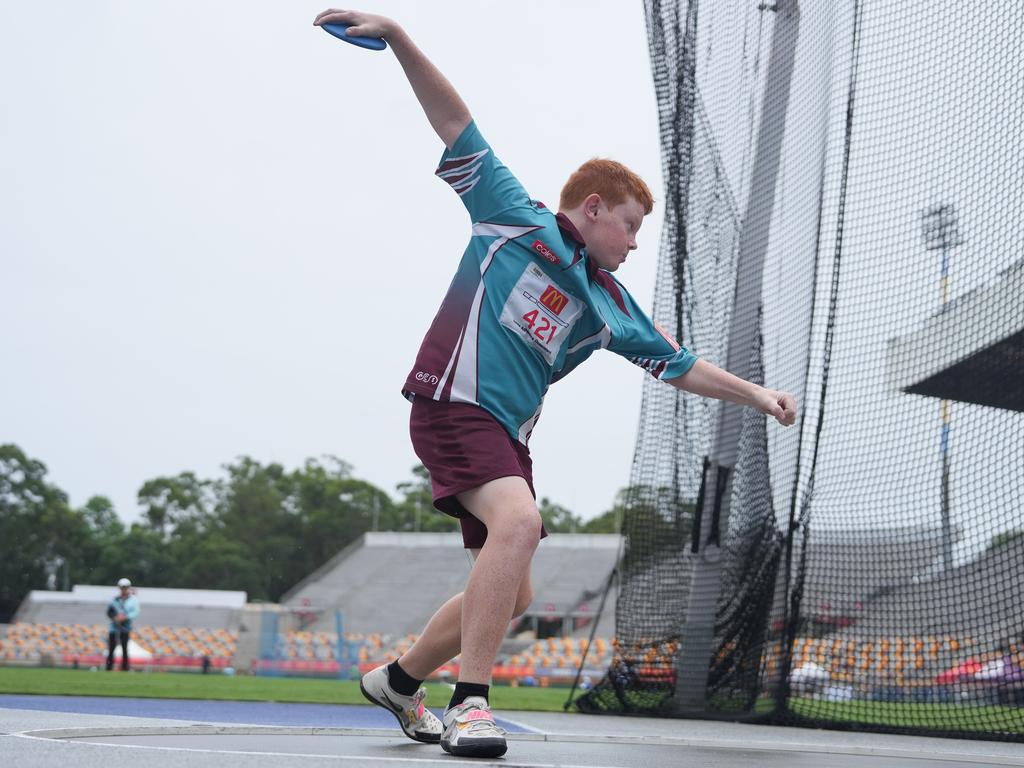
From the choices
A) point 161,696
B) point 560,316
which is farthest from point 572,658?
point 560,316

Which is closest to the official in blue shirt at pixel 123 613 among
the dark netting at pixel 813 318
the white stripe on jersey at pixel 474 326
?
the dark netting at pixel 813 318

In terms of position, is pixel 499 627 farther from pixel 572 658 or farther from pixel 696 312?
pixel 572 658

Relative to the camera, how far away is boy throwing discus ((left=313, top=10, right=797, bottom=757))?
2734 mm

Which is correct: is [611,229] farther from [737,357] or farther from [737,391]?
[737,357]

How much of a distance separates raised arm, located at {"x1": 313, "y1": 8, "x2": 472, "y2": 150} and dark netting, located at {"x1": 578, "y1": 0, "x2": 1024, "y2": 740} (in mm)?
3882

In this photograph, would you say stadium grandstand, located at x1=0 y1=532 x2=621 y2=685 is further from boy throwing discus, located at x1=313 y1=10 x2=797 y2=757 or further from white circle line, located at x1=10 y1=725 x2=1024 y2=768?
boy throwing discus, located at x1=313 y1=10 x2=797 y2=757

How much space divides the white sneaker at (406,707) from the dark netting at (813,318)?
342 cm

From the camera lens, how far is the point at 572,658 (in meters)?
27.1

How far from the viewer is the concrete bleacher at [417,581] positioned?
39.7m

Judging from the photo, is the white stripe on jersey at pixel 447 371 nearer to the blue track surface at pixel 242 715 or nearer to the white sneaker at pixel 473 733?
the white sneaker at pixel 473 733

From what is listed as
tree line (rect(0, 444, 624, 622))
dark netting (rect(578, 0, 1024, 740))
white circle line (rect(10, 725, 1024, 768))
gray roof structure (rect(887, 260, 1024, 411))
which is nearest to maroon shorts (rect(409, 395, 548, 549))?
white circle line (rect(10, 725, 1024, 768))

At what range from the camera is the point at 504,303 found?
2.92m

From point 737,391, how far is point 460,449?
82 cm

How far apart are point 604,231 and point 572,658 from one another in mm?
25049
